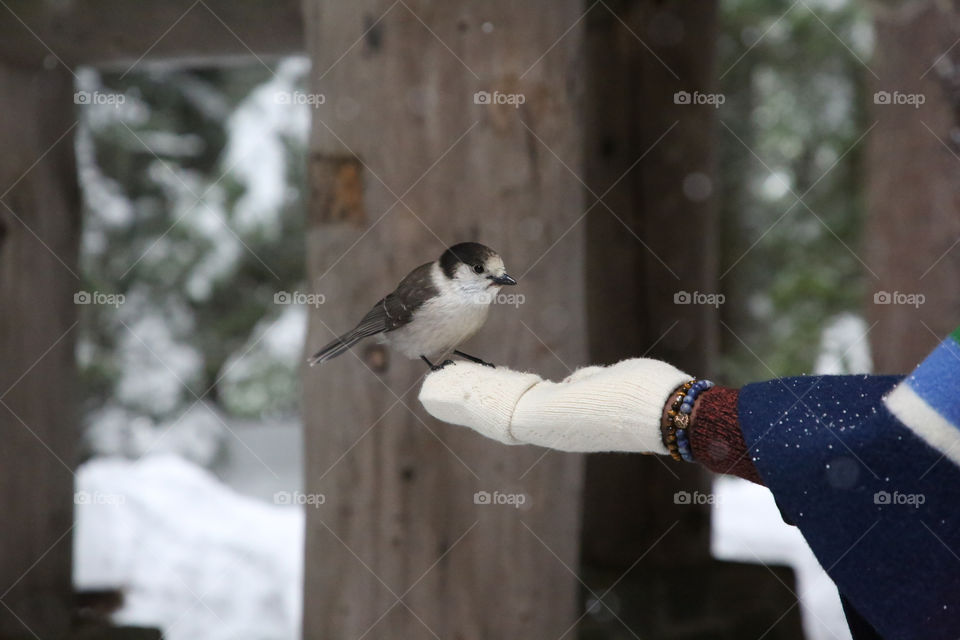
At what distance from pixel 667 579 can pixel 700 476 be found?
0.26 m

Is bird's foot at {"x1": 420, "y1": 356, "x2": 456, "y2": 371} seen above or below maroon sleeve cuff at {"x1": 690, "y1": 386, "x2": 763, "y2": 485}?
above

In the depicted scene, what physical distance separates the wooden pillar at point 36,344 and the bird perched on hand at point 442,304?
4.16ft

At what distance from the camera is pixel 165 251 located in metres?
2.45

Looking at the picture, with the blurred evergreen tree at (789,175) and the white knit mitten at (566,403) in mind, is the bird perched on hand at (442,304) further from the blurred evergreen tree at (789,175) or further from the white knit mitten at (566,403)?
the blurred evergreen tree at (789,175)

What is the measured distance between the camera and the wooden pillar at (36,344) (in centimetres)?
166

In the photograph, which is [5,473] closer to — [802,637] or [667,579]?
[667,579]

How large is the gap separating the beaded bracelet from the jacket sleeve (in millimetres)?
41

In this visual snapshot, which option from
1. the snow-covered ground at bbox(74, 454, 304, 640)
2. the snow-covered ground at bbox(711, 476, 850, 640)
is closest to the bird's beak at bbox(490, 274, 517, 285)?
the snow-covered ground at bbox(711, 476, 850, 640)

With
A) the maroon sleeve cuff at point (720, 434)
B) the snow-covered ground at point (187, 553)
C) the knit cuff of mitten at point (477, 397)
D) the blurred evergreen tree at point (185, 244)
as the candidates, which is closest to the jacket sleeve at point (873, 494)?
the maroon sleeve cuff at point (720, 434)

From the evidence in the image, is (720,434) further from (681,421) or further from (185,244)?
(185,244)

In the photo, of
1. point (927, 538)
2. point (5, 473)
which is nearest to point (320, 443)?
point (927, 538)

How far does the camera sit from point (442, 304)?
0.60 metres

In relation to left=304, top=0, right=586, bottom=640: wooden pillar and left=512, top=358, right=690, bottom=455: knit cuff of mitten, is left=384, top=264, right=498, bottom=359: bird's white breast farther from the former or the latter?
left=304, top=0, right=586, bottom=640: wooden pillar

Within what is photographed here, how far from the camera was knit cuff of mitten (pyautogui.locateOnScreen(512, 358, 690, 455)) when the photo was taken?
0.62 meters
